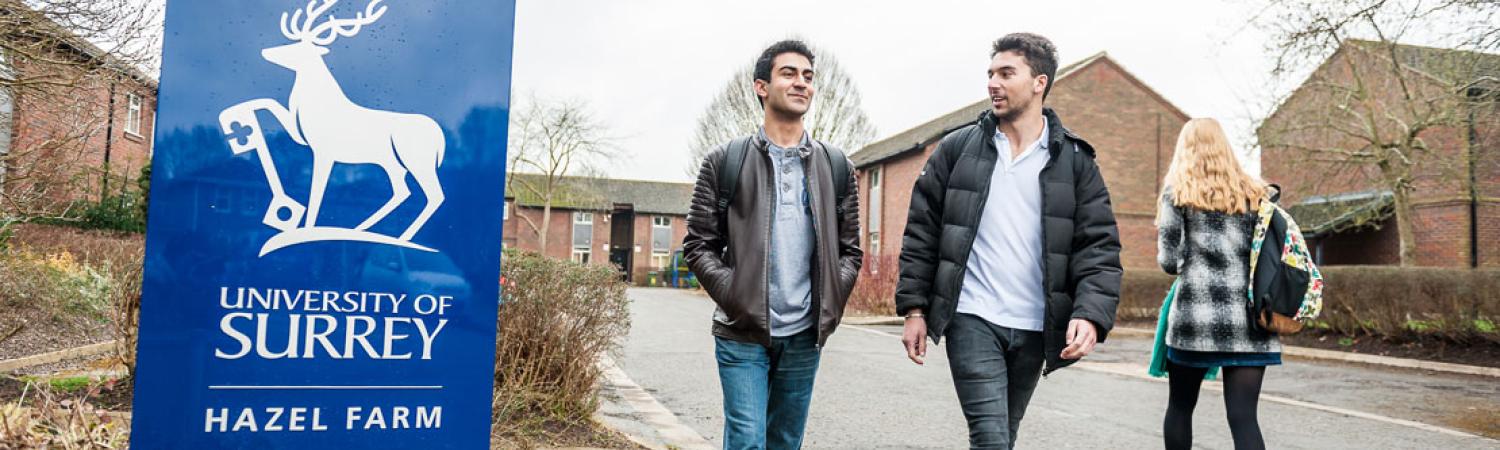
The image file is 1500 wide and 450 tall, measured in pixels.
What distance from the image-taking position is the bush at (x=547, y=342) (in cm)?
515

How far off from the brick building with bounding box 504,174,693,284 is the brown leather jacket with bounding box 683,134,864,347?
54679 mm

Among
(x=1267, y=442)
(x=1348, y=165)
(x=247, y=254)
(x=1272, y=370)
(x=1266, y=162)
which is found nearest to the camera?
(x=247, y=254)

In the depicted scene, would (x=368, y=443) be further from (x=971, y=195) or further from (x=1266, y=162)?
(x=1266, y=162)

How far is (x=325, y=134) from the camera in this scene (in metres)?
2.96

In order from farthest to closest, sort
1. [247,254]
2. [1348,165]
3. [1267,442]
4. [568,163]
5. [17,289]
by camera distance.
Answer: [568,163], [1348,165], [17,289], [1267,442], [247,254]

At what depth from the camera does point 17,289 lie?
266 inches

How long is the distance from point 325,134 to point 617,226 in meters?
61.5

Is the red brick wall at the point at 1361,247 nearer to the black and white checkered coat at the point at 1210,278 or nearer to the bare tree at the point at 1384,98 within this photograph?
the bare tree at the point at 1384,98

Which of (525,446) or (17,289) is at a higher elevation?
(17,289)

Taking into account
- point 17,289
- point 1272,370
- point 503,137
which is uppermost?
point 503,137

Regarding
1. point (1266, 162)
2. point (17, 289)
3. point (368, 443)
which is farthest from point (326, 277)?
point (1266, 162)

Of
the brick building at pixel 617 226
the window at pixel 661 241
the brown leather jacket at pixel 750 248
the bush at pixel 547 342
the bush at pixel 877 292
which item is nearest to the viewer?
the brown leather jacket at pixel 750 248

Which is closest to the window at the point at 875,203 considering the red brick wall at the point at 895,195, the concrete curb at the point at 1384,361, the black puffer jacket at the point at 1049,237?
the red brick wall at the point at 895,195

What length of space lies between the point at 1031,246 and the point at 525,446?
2517mm
